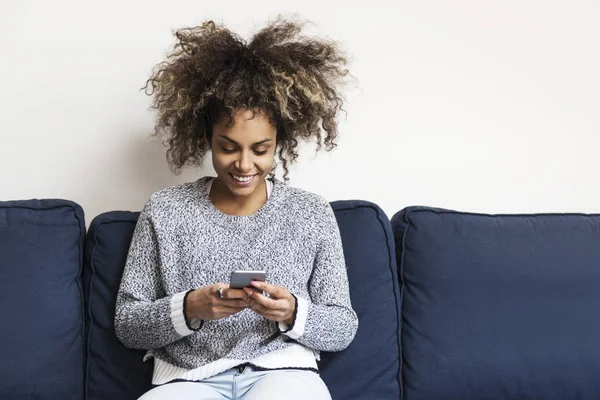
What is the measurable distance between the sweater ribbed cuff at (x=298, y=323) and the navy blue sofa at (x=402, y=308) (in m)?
0.18

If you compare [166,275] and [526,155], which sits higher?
[526,155]

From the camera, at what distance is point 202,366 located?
1700 mm

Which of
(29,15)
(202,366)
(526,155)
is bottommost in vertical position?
(202,366)

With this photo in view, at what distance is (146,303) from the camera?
174cm

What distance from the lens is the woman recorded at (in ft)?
5.53

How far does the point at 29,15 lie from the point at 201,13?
456 millimetres

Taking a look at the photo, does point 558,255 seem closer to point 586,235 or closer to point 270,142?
point 586,235

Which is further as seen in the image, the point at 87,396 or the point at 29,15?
the point at 29,15

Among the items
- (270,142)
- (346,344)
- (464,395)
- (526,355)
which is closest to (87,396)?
(346,344)

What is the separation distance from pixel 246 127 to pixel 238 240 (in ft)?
0.86

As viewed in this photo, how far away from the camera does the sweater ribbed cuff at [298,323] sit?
1678 mm

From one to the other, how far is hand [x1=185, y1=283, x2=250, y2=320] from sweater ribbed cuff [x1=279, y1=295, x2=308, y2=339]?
123mm

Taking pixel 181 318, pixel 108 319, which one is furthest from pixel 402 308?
pixel 108 319

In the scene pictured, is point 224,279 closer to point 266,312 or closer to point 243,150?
point 266,312
